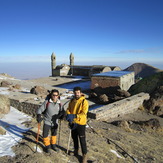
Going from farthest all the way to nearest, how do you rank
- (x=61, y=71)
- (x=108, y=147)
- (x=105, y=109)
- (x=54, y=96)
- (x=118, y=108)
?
1. (x=61, y=71)
2. (x=118, y=108)
3. (x=105, y=109)
4. (x=108, y=147)
5. (x=54, y=96)

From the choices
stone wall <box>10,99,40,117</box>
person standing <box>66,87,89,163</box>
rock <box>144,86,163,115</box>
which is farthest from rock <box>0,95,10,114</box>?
rock <box>144,86,163,115</box>

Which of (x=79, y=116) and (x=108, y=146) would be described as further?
(x=108, y=146)

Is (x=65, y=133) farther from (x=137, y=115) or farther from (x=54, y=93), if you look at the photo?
(x=137, y=115)

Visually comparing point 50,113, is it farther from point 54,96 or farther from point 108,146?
point 108,146

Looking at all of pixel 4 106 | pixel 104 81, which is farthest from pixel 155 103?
pixel 4 106

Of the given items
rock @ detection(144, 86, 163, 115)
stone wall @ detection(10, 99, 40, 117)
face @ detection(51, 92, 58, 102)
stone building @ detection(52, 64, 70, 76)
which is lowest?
rock @ detection(144, 86, 163, 115)

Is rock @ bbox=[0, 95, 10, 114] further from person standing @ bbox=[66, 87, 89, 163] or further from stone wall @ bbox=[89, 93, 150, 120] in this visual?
person standing @ bbox=[66, 87, 89, 163]

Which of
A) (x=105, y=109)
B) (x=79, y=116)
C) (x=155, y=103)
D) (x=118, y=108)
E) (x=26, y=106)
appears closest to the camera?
(x=79, y=116)

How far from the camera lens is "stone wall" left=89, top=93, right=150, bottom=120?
33.8 ft

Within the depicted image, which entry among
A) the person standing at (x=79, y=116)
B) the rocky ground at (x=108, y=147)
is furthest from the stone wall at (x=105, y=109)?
the person standing at (x=79, y=116)

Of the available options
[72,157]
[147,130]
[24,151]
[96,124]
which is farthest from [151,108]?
[24,151]

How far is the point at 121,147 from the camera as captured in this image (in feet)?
21.5

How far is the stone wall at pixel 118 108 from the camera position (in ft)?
33.8

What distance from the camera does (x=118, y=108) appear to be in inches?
469
